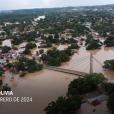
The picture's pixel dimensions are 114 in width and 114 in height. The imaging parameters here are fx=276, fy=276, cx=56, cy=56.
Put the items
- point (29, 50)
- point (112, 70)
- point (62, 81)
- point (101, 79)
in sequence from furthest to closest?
point (29, 50)
point (112, 70)
point (62, 81)
point (101, 79)

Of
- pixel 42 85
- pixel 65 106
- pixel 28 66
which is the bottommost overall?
pixel 42 85

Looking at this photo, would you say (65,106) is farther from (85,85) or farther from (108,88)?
(108,88)

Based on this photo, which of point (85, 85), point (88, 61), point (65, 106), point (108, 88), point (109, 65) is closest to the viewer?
point (65, 106)

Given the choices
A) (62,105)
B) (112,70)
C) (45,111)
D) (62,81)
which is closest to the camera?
(62,105)

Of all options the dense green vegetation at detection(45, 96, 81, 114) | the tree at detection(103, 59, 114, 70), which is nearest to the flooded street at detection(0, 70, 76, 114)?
the dense green vegetation at detection(45, 96, 81, 114)

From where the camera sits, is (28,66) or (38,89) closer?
(38,89)

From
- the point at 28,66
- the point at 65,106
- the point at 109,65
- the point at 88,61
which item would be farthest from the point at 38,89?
the point at 88,61

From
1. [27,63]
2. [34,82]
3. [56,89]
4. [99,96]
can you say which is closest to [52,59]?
[27,63]

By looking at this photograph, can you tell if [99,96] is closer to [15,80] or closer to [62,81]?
[62,81]
